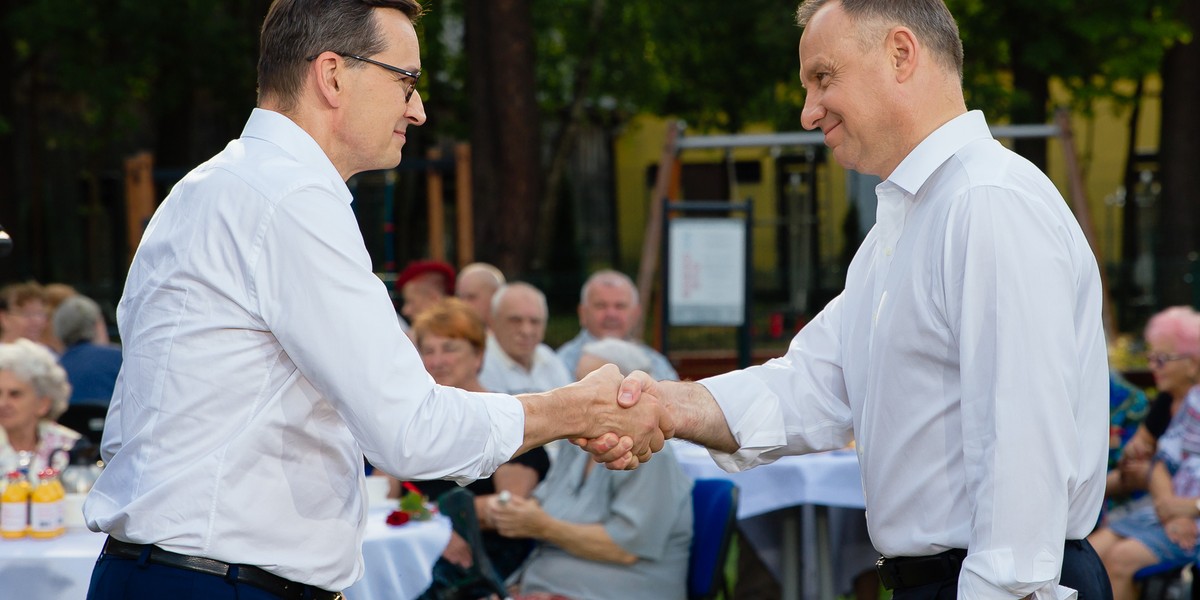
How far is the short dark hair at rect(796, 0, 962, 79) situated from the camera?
8.21ft

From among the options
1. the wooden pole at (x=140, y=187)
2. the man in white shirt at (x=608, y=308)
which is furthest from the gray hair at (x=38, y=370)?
the wooden pole at (x=140, y=187)

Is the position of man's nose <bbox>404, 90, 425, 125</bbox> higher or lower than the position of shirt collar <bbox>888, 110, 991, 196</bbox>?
higher

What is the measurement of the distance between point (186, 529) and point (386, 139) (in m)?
0.82

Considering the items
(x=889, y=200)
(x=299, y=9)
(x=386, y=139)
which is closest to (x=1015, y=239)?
(x=889, y=200)

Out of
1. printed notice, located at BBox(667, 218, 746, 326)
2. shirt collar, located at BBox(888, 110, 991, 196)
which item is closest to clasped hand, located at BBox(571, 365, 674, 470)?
shirt collar, located at BBox(888, 110, 991, 196)

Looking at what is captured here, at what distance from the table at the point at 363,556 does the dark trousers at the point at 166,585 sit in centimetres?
166

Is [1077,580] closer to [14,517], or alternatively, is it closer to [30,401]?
[14,517]

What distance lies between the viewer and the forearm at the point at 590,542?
4.95 meters

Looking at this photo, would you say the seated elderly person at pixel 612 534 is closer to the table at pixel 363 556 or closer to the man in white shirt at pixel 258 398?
the table at pixel 363 556

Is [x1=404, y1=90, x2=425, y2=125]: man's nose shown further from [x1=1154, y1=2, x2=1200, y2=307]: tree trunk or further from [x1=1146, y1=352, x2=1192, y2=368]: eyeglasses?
[x1=1154, y1=2, x2=1200, y2=307]: tree trunk

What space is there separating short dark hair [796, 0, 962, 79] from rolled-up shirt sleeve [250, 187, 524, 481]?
1059 millimetres

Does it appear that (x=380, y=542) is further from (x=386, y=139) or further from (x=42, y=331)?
(x=42, y=331)

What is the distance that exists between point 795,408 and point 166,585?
4.64 feet

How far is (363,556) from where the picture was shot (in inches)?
150
